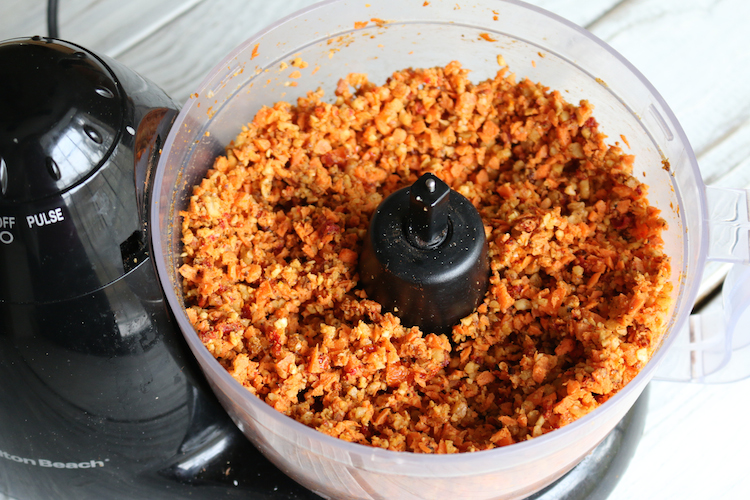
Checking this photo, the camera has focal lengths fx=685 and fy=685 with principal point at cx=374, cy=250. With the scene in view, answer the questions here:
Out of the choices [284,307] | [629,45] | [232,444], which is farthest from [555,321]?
[629,45]

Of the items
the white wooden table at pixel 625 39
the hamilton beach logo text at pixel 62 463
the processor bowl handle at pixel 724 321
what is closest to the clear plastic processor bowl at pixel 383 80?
the processor bowl handle at pixel 724 321

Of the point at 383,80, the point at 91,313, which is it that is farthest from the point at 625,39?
the point at 91,313

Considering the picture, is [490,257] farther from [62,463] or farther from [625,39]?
[625,39]

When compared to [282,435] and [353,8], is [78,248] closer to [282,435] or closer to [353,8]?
[282,435]

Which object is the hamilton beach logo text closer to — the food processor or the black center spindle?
the food processor

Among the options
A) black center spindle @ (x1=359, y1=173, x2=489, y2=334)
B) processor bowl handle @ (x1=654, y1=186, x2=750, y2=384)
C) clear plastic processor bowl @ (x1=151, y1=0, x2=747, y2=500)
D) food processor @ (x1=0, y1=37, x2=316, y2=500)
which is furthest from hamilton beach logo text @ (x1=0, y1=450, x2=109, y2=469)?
processor bowl handle @ (x1=654, y1=186, x2=750, y2=384)

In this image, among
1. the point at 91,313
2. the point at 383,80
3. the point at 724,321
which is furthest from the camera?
the point at 383,80
